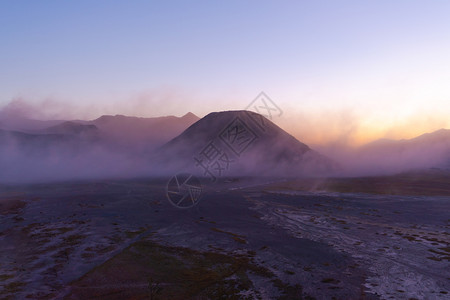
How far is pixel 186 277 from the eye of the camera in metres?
19.0

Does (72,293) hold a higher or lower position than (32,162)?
lower

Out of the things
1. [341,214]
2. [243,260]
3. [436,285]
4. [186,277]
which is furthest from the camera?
[341,214]

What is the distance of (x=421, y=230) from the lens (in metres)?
31.5

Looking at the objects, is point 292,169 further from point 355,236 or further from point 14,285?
point 14,285

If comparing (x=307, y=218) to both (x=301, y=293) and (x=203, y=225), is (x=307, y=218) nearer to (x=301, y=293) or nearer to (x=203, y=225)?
(x=203, y=225)

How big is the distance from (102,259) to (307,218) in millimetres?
25083

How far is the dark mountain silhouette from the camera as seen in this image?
14038 cm

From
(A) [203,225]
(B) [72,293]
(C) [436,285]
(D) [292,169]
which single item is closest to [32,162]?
(D) [292,169]

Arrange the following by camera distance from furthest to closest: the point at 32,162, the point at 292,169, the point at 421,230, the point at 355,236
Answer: the point at 32,162
the point at 292,169
the point at 421,230
the point at 355,236

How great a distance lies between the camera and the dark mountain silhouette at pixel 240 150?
461ft

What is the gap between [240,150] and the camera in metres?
159

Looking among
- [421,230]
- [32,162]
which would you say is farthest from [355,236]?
[32,162]

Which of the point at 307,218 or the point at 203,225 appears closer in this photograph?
the point at 203,225

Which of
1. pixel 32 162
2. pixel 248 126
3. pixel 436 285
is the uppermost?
pixel 248 126
